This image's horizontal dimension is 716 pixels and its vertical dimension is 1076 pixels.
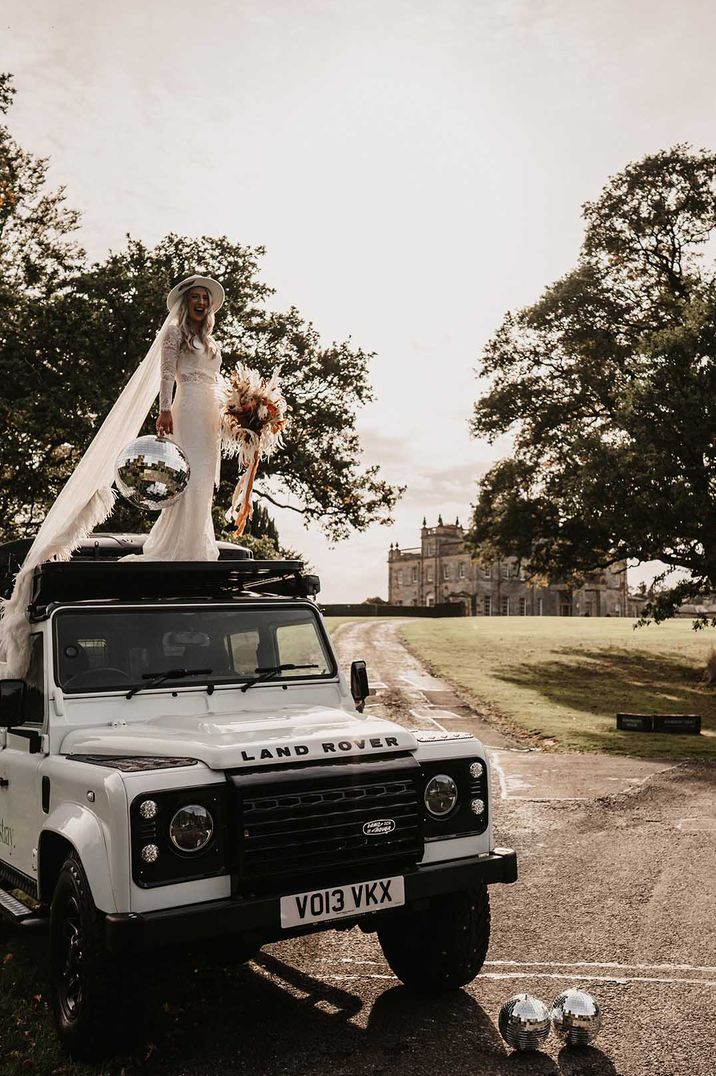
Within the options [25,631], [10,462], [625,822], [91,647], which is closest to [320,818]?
[91,647]

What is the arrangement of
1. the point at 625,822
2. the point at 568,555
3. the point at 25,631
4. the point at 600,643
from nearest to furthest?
the point at 25,631, the point at 625,822, the point at 568,555, the point at 600,643

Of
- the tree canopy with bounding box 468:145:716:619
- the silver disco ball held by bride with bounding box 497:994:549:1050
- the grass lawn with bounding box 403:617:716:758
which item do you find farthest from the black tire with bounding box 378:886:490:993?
the tree canopy with bounding box 468:145:716:619

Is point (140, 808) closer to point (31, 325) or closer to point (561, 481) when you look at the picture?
point (31, 325)

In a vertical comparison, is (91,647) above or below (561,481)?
below

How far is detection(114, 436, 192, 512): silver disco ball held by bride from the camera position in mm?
6648

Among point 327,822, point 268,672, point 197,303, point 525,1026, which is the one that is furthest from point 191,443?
point 525,1026

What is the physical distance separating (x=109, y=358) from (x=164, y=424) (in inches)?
882

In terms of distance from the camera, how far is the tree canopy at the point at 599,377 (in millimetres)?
24422

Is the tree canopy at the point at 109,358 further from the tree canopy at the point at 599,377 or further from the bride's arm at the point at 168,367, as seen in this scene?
the bride's arm at the point at 168,367

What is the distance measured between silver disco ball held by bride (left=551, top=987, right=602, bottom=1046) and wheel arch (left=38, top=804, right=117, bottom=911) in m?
2.37

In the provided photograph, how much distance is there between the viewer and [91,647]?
588cm

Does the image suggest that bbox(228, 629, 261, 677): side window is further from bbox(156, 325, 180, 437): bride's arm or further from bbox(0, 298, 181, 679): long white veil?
bbox(156, 325, 180, 437): bride's arm

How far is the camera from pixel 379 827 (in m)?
4.96

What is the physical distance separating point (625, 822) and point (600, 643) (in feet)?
107
